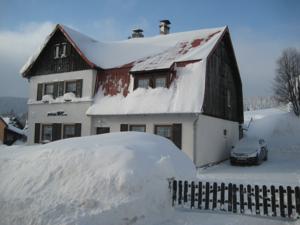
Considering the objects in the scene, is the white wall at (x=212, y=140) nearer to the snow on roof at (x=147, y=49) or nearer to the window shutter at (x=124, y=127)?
the snow on roof at (x=147, y=49)

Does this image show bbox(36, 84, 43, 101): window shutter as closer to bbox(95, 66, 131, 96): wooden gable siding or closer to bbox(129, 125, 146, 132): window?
bbox(95, 66, 131, 96): wooden gable siding

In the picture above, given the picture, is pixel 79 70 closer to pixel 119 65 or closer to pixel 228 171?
pixel 119 65

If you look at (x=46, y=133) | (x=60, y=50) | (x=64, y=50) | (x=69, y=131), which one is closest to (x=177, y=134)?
(x=69, y=131)

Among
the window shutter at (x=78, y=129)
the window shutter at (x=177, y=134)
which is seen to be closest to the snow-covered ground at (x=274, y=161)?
the window shutter at (x=177, y=134)

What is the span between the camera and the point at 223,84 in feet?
69.1

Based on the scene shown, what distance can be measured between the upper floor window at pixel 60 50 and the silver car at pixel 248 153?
1400 centimetres

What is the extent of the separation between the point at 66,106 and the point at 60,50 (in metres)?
4.48

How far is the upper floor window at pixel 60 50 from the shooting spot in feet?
71.7

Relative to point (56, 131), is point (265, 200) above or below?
below

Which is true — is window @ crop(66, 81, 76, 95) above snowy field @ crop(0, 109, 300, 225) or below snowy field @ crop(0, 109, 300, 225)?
above

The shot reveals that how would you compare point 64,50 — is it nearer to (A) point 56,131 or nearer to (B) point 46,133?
(A) point 56,131

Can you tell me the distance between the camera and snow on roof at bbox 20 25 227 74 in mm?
18406

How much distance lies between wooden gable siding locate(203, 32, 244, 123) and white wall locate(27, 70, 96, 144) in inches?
316

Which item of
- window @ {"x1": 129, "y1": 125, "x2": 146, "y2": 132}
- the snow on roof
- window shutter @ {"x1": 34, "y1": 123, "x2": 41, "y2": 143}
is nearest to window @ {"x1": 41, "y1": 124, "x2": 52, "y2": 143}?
window shutter @ {"x1": 34, "y1": 123, "x2": 41, "y2": 143}
